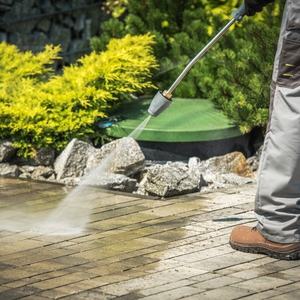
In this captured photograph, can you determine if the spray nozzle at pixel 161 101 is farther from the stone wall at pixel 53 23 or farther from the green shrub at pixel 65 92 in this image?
the stone wall at pixel 53 23

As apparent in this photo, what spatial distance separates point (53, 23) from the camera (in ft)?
27.8

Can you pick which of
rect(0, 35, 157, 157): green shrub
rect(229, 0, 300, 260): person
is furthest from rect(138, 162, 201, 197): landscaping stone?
rect(229, 0, 300, 260): person

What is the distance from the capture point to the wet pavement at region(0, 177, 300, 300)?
137 inches

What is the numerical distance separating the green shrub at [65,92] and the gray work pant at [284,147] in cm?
289

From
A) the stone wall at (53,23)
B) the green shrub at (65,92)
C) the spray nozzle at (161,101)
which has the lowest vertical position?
the green shrub at (65,92)

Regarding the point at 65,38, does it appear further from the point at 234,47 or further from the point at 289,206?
the point at 289,206

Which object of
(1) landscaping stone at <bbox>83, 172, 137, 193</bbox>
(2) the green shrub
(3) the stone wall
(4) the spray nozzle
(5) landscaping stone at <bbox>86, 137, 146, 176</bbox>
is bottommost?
(1) landscaping stone at <bbox>83, 172, 137, 193</bbox>

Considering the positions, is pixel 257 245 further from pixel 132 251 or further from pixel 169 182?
pixel 169 182

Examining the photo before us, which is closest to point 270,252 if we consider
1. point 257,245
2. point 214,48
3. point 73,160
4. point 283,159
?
point 257,245

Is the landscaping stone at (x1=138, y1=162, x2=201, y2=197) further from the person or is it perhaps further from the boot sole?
the person

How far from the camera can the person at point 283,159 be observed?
12.6ft

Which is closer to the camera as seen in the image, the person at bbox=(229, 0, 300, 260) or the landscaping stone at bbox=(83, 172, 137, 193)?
the person at bbox=(229, 0, 300, 260)

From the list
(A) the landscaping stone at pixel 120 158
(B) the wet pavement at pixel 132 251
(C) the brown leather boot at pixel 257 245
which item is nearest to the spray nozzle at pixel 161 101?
(B) the wet pavement at pixel 132 251

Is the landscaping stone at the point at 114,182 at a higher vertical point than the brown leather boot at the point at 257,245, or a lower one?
lower
